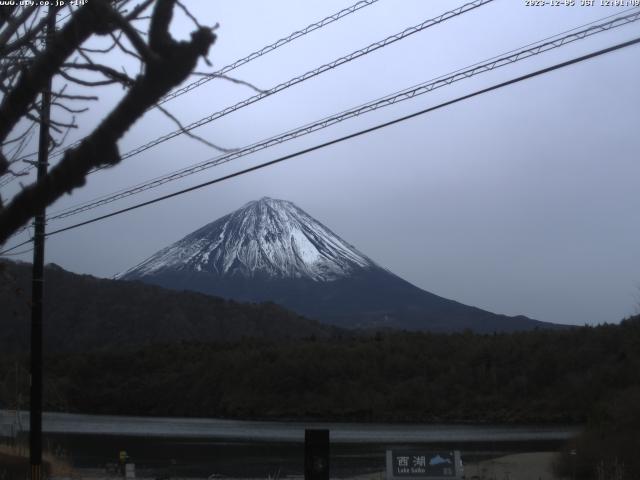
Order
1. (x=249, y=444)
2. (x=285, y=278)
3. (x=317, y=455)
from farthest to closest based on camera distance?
(x=285, y=278) → (x=249, y=444) → (x=317, y=455)

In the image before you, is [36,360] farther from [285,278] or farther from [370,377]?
[285,278]

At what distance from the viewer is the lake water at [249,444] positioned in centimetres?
2784

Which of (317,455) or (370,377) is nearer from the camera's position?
(317,455)

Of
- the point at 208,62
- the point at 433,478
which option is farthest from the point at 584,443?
the point at 208,62

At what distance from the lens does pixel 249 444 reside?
3747 centimetres

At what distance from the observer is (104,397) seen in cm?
7588

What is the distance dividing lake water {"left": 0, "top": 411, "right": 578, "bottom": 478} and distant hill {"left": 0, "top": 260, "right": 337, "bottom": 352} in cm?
4586

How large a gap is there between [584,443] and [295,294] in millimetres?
151576

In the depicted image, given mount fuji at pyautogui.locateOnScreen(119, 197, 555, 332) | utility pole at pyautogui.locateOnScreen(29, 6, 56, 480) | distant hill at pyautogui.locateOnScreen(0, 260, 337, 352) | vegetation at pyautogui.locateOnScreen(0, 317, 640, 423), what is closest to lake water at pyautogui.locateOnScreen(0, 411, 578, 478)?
utility pole at pyautogui.locateOnScreen(29, 6, 56, 480)

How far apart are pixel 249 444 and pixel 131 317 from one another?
6683 cm

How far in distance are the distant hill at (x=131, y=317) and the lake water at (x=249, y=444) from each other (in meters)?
45.9


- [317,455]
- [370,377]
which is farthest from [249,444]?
[370,377]

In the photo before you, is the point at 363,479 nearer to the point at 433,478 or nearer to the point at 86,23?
the point at 433,478

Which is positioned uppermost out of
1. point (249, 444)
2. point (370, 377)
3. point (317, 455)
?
point (317, 455)
